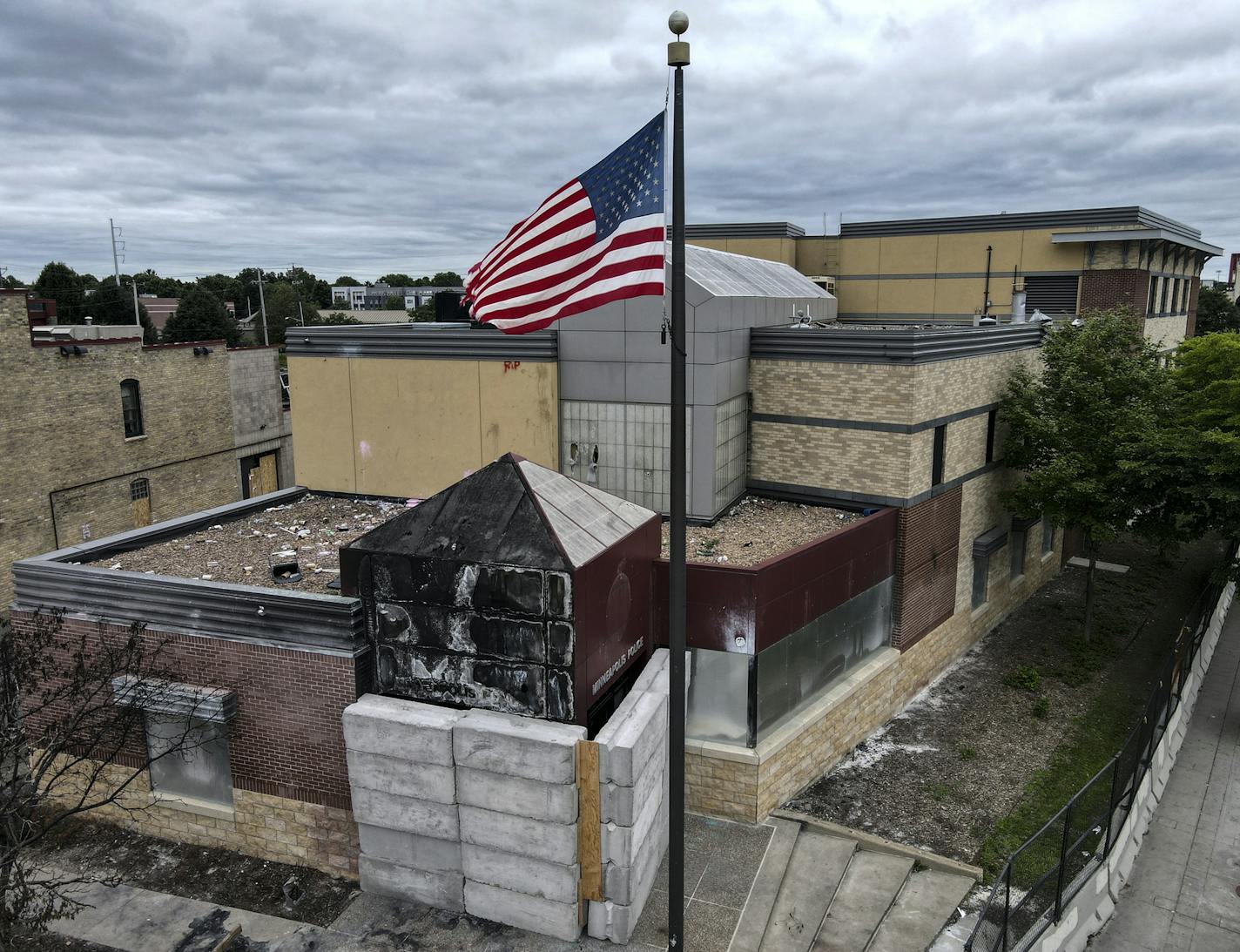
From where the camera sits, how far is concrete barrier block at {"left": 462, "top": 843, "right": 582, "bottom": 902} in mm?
12477

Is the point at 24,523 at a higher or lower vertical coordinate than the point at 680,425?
lower

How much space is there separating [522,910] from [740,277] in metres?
16.0

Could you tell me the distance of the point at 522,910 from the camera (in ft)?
42.1

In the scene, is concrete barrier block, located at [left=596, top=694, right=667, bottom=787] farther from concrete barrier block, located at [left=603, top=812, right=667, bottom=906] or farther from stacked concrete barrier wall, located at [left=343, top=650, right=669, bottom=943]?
concrete barrier block, located at [left=603, top=812, right=667, bottom=906]

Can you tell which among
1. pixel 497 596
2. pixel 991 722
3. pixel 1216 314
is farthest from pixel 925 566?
pixel 1216 314

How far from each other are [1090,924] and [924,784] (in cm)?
356

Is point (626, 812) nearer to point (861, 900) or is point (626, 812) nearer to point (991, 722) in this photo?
point (861, 900)

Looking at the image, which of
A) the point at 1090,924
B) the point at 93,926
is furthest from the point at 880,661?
the point at 93,926

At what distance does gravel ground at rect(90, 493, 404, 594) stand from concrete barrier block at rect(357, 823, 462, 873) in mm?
4099

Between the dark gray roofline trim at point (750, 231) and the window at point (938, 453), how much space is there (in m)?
26.5

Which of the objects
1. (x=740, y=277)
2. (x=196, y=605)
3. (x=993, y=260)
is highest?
(x=993, y=260)

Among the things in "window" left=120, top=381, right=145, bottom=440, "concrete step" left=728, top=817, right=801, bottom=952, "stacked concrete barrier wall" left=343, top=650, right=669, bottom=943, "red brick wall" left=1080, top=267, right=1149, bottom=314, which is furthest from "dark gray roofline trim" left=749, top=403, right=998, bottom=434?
"window" left=120, top=381, right=145, bottom=440

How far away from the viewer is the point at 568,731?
12.5 metres

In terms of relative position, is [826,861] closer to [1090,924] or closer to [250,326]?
[1090,924]
